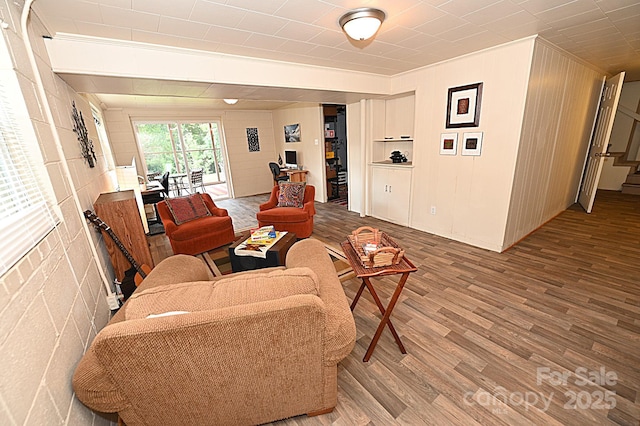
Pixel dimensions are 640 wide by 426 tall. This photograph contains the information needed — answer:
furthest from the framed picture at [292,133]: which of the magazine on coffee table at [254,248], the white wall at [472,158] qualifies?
the magazine on coffee table at [254,248]

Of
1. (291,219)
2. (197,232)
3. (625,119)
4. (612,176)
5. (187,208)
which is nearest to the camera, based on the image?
(197,232)

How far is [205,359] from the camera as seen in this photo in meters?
0.99

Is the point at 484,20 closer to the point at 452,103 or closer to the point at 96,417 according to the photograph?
the point at 452,103

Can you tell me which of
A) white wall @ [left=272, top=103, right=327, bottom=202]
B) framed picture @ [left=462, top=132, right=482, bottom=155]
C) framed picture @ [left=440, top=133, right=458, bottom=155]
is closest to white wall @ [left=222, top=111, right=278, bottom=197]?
white wall @ [left=272, top=103, right=327, bottom=202]

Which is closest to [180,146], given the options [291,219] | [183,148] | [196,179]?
[183,148]

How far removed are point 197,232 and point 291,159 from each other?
149 inches

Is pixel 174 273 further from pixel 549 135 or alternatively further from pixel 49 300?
pixel 549 135

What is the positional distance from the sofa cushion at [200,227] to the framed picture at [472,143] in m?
3.31

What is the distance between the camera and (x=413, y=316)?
2119 millimetres

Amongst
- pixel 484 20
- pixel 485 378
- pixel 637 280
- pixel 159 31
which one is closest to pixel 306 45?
pixel 159 31

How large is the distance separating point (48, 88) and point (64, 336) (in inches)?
66.8

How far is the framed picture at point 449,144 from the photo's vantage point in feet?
10.9

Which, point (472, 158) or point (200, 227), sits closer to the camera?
point (472, 158)

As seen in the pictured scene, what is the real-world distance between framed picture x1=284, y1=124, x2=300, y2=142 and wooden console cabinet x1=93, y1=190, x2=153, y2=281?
4.46 meters
